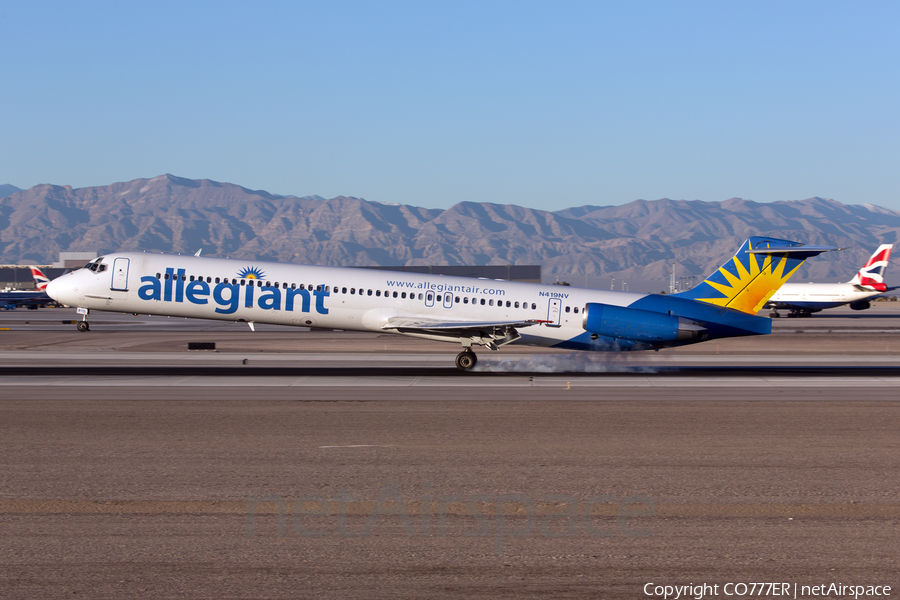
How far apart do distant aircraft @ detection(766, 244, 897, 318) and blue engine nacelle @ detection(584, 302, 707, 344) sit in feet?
193

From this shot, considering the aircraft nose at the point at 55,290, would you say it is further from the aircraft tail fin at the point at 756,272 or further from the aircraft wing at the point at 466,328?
the aircraft tail fin at the point at 756,272

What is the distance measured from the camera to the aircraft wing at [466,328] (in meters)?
29.5

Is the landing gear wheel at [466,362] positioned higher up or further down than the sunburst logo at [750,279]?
further down

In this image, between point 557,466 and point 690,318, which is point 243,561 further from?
point 690,318

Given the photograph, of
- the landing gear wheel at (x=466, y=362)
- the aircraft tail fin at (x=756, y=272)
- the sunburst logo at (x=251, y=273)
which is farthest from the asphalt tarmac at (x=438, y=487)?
the aircraft tail fin at (x=756, y=272)

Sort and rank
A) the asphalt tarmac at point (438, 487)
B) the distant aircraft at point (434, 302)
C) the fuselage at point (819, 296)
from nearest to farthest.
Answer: the asphalt tarmac at point (438, 487), the distant aircraft at point (434, 302), the fuselage at point (819, 296)

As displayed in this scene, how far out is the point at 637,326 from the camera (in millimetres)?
30266

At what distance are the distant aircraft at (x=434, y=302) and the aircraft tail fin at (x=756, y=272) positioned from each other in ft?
0.13

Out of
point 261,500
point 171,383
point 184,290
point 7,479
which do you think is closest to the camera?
point 261,500

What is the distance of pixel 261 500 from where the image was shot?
12.0 meters

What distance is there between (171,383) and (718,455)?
1796 centimetres

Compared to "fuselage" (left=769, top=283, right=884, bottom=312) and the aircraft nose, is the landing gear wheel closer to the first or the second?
the aircraft nose

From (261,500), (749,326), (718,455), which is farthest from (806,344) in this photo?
(261,500)

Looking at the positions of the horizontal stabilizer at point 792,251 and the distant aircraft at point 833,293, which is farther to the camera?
the distant aircraft at point 833,293
